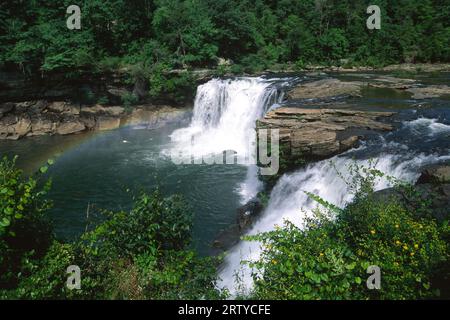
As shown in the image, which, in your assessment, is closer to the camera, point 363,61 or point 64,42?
point 64,42

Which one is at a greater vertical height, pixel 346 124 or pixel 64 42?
pixel 64 42

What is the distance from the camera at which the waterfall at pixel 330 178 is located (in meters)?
9.51

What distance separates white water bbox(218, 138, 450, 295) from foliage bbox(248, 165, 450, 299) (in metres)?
3.71

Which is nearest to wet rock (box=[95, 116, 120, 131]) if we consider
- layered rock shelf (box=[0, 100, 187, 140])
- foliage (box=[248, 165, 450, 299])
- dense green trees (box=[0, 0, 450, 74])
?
layered rock shelf (box=[0, 100, 187, 140])

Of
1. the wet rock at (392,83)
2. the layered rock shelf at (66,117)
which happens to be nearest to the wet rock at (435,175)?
the wet rock at (392,83)

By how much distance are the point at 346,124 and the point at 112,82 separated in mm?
17485

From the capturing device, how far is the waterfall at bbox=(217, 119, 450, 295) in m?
9.51

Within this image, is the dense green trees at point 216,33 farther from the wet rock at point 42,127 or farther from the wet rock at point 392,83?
the wet rock at point 392,83

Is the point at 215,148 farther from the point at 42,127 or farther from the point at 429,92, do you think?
the point at 42,127

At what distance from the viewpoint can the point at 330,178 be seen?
10578mm

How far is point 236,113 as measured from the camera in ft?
66.4

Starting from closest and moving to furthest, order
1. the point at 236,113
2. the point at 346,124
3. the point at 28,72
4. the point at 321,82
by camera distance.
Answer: the point at 346,124 → the point at 321,82 → the point at 236,113 → the point at 28,72

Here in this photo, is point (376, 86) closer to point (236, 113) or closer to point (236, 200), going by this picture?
point (236, 113)

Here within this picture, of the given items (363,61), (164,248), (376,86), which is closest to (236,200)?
(164,248)
